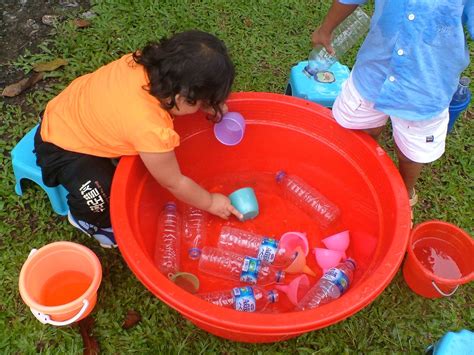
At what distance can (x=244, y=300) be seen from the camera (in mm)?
1949

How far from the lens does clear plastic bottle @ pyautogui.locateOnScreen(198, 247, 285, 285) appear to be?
2141 millimetres

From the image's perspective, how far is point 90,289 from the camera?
1.81 metres

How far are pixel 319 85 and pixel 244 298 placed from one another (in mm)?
1209

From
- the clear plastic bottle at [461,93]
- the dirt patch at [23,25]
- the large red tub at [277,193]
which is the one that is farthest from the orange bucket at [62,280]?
the clear plastic bottle at [461,93]

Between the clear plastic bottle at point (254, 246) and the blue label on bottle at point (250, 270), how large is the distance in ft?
0.19

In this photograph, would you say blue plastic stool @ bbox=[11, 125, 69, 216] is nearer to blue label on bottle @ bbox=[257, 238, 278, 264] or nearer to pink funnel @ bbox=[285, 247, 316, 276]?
blue label on bottle @ bbox=[257, 238, 278, 264]

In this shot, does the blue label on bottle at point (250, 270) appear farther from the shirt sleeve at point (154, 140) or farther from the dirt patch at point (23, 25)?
the dirt patch at point (23, 25)

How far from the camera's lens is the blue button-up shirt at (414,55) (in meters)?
1.66

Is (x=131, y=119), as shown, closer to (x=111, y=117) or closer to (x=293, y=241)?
(x=111, y=117)

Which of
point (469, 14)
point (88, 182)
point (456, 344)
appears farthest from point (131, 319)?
point (469, 14)

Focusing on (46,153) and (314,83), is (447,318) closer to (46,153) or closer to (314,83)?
(314,83)

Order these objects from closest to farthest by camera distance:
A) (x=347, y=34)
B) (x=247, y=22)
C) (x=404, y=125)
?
1. (x=404, y=125)
2. (x=347, y=34)
3. (x=247, y=22)

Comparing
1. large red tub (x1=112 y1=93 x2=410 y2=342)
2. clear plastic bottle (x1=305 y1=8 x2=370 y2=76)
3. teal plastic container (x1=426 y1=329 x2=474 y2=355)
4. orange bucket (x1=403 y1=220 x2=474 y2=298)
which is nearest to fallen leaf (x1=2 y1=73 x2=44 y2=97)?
large red tub (x1=112 y1=93 x2=410 y2=342)

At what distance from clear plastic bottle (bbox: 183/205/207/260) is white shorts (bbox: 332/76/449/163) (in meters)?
0.78
